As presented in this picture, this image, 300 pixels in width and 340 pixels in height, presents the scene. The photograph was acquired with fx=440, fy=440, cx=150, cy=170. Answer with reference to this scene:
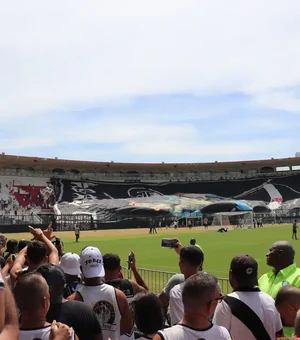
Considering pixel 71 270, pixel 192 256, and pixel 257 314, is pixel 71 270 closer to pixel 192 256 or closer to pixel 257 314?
pixel 192 256

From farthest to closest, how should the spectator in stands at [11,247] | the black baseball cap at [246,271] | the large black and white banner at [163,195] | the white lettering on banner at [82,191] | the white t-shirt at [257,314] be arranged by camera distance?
the white lettering on banner at [82,191] → the large black and white banner at [163,195] → the spectator in stands at [11,247] → the black baseball cap at [246,271] → the white t-shirt at [257,314]

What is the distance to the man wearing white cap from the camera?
4.34 metres

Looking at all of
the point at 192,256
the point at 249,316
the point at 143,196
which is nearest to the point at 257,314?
the point at 249,316

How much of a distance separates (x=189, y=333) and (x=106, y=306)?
1.59m

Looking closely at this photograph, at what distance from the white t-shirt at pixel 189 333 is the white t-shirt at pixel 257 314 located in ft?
2.35

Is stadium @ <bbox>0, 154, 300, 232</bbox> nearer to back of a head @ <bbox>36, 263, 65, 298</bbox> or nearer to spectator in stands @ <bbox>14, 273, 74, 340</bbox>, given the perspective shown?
back of a head @ <bbox>36, 263, 65, 298</bbox>

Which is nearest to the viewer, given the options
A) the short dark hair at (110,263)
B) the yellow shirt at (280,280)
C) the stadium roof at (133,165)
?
the yellow shirt at (280,280)

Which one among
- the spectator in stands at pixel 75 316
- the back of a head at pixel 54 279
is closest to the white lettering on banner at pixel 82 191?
the back of a head at pixel 54 279

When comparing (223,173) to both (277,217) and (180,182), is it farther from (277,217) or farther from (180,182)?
(277,217)

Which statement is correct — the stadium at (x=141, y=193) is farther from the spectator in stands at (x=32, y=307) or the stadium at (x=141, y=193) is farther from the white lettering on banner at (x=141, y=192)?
the spectator in stands at (x=32, y=307)

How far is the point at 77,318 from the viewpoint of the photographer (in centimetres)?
359

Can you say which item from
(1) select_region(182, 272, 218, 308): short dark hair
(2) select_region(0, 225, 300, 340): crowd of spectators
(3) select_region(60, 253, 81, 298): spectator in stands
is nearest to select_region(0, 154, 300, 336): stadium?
(3) select_region(60, 253, 81, 298): spectator in stands

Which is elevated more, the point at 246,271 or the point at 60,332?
the point at 246,271

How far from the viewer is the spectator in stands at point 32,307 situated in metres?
3.06
